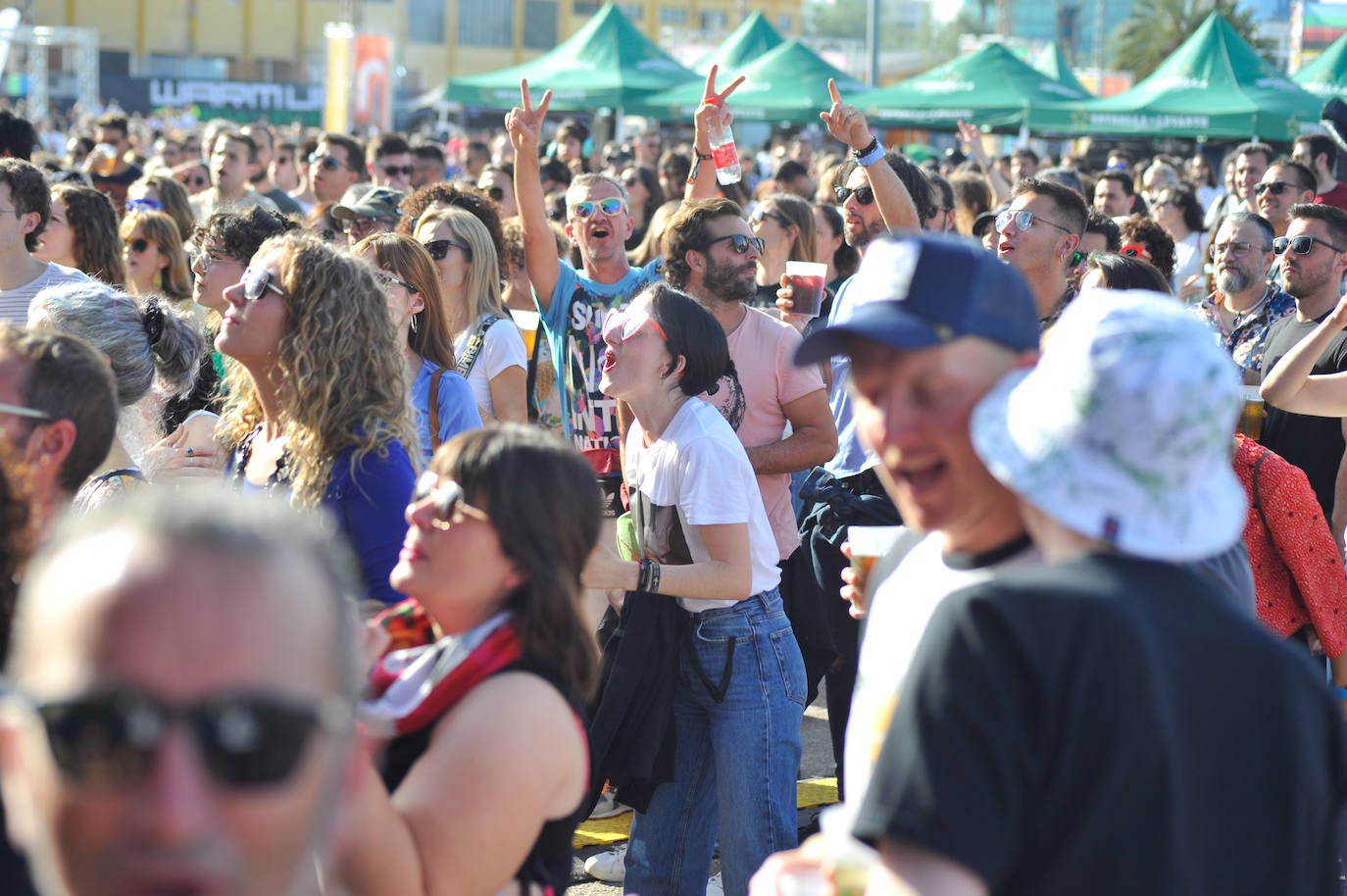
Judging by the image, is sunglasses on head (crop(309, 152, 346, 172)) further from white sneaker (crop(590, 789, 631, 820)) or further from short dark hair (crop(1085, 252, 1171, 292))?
short dark hair (crop(1085, 252, 1171, 292))

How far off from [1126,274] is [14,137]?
6.61 meters

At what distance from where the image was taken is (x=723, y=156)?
6.09 metres

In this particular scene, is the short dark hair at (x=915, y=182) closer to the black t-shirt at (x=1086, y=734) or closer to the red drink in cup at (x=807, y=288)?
the red drink in cup at (x=807, y=288)

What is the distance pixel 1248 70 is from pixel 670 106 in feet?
24.5

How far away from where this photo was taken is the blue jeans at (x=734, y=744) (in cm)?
369

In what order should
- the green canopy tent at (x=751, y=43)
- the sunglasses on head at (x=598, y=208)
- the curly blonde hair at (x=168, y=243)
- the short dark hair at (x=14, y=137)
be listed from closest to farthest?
the sunglasses on head at (x=598, y=208)
the curly blonde hair at (x=168, y=243)
the short dark hair at (x=14, y=137)
the green canopy tent at (x=751, y=43)

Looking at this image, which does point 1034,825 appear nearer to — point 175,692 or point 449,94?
point 175,692

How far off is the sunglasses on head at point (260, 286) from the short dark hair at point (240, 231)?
1634 millimetres

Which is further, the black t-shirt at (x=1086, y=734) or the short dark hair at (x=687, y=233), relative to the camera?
the short dark hair at (x=687, y=233)

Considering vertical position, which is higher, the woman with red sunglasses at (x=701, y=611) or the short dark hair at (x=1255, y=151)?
the short dark hair at (x=1255, y=151)

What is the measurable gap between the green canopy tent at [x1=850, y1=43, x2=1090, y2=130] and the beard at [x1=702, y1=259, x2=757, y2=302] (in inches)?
529

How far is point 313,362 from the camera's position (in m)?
3.18

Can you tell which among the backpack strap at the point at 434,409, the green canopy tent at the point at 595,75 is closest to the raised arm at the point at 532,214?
A: the backpack strap at the point at 434,409

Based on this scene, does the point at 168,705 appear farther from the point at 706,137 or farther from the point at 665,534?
the point at 706,137
